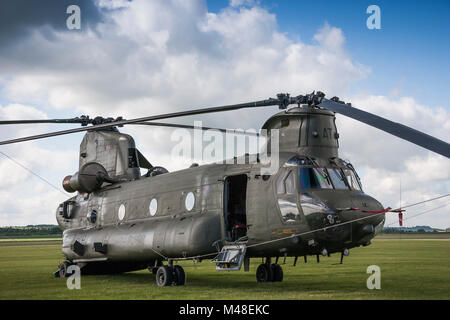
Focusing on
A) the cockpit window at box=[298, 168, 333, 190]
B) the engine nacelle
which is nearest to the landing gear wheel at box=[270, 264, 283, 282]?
the cockpit window at box=[298, 168, 333, 190]

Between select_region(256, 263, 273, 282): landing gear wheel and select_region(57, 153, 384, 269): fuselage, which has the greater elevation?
select_region(57, 153, 384, 269): fuselage

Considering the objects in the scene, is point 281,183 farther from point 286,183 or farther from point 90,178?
point 90,178

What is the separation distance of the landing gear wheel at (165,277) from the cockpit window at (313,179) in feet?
16.5

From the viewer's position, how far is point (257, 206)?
15.1 meters

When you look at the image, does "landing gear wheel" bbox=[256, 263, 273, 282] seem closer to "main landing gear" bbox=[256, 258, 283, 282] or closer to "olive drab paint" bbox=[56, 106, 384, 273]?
"main landing gear" bbox=[256, 258, 283, 282]

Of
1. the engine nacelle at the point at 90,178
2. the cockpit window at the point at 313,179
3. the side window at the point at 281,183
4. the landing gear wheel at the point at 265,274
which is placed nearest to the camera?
the cockpit window at the point at 313,179

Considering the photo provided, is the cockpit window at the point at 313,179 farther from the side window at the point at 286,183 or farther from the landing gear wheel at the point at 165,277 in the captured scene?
the landing gear wheel at the point at 165,277

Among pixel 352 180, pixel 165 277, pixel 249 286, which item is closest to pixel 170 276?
pixel 165 277

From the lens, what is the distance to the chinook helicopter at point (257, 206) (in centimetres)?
1371

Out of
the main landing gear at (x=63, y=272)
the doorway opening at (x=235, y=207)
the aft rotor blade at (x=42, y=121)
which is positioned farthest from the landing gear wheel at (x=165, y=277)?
the aft rotor blade at (x=42, y=121)

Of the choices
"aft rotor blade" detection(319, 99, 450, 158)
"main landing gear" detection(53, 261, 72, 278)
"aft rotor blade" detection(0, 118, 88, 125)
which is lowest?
"main landing gear" detection(53, 261, 72, 278)

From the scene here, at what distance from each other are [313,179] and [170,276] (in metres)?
5.38

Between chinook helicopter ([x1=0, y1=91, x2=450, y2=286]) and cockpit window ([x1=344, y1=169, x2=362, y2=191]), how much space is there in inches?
1.4

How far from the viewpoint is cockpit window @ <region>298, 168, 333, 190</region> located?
1416 cm
